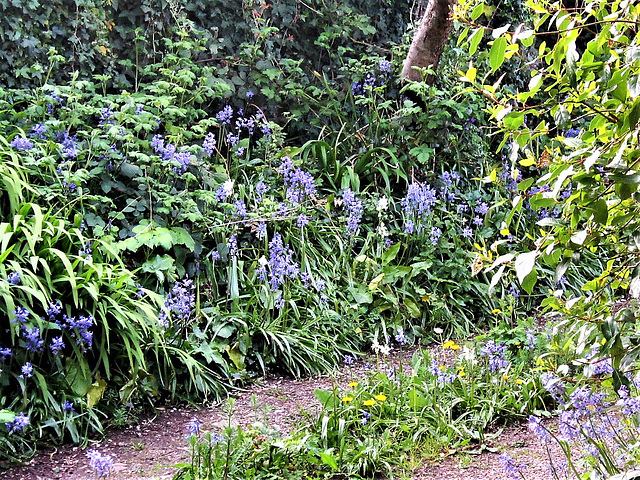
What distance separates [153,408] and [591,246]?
9.62 feet

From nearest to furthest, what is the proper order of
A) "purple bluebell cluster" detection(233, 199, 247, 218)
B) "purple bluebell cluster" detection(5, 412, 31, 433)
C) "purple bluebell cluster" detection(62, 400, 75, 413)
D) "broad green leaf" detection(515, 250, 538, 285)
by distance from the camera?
1. "broad green leaf" detection(515, 250, 538, 285)
2. "purple bluebell cluster" detection(5, 412, 31, 433)
3. "purple bluebell cluster" detection(62, 400, 75, 413)
4. "purple bluebell cluster" detection(233, 199, 247, 218)

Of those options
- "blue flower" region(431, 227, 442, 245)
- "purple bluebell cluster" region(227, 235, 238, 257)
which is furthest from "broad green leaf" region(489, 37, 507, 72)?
"blue flower" region(431, 227, 442, 245)

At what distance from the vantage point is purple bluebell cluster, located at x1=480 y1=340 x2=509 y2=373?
4.16 metres

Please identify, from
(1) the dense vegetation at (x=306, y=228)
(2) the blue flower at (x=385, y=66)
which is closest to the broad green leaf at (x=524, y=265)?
(1) the dense vegetation at (x=306, y=228)

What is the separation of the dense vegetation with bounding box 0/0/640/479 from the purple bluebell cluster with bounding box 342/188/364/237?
22 millimetres

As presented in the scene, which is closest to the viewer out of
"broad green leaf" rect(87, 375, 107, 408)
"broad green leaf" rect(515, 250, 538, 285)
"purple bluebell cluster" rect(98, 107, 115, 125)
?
"broad green leaf" rect(515, 250, 538, 285)

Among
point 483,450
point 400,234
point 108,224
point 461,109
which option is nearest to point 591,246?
point 483,450

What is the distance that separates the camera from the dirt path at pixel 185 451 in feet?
10.9

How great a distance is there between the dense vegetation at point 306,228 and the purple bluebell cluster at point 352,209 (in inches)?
0.9

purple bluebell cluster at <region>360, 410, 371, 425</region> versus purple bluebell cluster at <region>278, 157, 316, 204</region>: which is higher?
purple bluebell cluster at <region>278, 157, 316, 204</region>

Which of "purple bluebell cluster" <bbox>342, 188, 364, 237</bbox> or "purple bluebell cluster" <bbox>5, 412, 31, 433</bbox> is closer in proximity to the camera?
"purple bluebell cluster" <bbox>5, 412, 31, 433</bbox>

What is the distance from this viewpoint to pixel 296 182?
18.8ft

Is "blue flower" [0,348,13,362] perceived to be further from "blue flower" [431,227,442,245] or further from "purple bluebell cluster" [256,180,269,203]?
"blue flower" [431,227,442,245]

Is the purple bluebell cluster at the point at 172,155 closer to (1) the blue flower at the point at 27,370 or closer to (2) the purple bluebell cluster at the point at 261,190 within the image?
(2) the purple bluebell cluster at the point at 261,190
